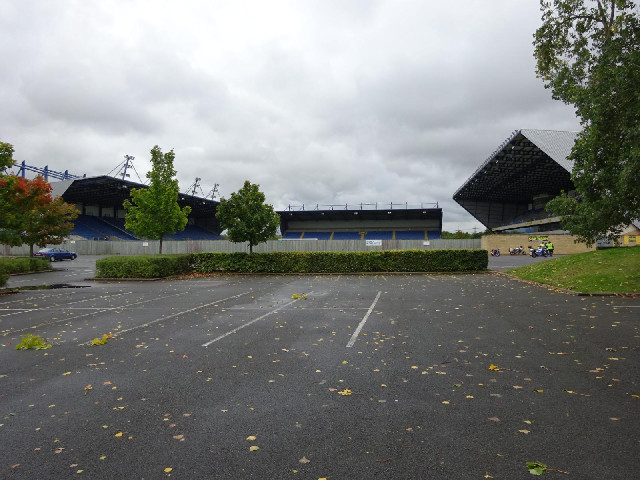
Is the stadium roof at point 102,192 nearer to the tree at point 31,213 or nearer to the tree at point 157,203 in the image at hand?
the tree at point 31,213

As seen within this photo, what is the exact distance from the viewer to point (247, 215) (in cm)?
2375

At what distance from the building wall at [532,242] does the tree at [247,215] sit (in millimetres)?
38238

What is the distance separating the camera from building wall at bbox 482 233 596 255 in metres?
49.2

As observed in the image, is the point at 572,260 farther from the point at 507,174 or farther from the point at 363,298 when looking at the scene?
the point at 507,174

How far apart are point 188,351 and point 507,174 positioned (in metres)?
59.4

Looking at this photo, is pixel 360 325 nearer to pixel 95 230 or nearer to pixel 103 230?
pixel 95 230

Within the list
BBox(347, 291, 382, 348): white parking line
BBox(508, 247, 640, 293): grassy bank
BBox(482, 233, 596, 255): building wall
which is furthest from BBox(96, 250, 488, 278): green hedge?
BBox(482, 233, 596, 255): building wall

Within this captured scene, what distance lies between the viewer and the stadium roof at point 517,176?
43.4 metres

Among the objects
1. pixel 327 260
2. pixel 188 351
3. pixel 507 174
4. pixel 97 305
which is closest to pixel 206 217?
pixel 507 174

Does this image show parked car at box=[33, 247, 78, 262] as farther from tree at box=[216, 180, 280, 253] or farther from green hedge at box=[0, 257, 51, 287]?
tree at box=[216, 180, 280, 253]

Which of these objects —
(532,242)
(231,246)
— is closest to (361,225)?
(231,246)

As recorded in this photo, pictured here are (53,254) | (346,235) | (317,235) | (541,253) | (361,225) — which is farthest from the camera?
(361,225)

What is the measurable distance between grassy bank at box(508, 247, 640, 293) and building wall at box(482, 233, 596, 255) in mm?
33890

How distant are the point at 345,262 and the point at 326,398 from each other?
19.5 metres
